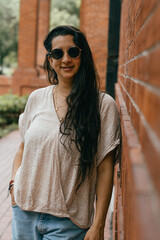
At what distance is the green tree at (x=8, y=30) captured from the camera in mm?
34688

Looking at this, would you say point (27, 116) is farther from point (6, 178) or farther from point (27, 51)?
point (27, 51)

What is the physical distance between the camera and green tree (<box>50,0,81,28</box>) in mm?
34750

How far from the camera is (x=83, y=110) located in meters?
2.11

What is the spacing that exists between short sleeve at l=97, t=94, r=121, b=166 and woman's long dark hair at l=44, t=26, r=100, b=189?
1.3 inches

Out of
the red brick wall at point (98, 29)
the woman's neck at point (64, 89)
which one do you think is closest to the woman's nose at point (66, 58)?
the woman's neck at point (64, 89)

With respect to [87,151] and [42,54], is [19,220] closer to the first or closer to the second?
[87,151]

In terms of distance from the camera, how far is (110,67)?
5754mm

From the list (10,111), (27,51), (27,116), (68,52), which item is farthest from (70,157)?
(27,51)

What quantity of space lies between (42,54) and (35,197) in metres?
24.5

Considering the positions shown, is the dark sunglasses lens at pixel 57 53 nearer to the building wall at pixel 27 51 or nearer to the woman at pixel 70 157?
the woman at pixel 70 157

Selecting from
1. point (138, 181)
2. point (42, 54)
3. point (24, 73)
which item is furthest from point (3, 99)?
point (138, 181)

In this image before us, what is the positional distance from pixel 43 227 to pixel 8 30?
3462 centimetres

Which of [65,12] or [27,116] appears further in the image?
[65,12]

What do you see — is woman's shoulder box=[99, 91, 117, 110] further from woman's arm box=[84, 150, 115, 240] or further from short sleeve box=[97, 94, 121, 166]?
woman's arm box=[84, 150, 115, 240]
